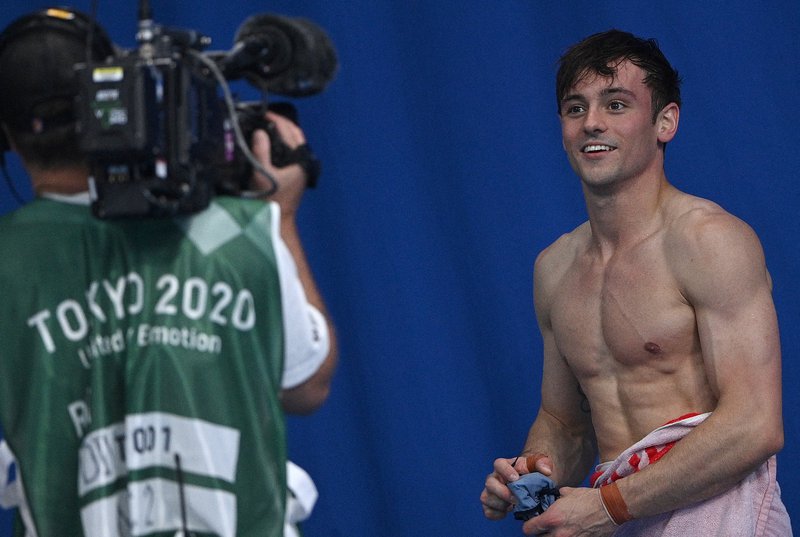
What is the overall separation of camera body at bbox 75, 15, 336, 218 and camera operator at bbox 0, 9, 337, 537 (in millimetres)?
58

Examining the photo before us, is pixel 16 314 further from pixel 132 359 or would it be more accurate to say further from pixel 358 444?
Result: pixel 358 444

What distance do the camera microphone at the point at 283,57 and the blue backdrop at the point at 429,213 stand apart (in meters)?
1.40

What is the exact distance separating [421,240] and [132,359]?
1.59 meters

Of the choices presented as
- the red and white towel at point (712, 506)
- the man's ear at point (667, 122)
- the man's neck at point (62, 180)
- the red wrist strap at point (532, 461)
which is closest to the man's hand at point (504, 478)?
the red wrist strap at point (532, 461)

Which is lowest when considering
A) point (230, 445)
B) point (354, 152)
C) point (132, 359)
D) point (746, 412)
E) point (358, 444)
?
point (358, 444)

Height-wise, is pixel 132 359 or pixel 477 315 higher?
pixel 132 359

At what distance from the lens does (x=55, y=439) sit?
1302mm

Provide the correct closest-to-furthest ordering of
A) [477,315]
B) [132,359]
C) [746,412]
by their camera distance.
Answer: [132,359]
[746,412]
[477,315]

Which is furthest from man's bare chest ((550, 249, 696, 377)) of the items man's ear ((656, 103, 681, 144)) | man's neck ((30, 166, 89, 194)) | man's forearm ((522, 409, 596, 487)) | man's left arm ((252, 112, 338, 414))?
man's neck ((30, 166, 89, 194))

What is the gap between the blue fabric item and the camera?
6.64 feet

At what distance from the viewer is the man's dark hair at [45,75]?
4.22 ft

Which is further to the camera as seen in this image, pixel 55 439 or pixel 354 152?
pixel 354 152

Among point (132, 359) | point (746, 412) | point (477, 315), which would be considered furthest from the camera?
point (477, 315)

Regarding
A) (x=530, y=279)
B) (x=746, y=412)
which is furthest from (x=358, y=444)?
(x=746, y=412)
